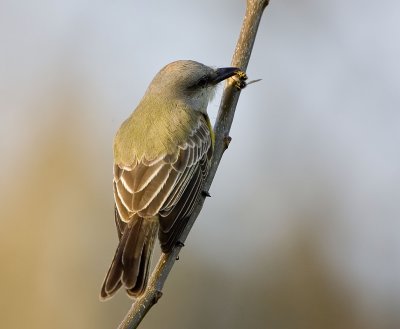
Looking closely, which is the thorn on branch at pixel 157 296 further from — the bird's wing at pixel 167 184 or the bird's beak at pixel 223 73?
the bird's beak at pixel 223 73

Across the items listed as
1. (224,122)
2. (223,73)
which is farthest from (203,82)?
(224,122)

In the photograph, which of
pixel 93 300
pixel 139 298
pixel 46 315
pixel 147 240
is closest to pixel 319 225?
pixel 93 300

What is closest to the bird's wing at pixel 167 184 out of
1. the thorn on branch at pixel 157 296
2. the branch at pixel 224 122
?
the branch at pixel 224 122

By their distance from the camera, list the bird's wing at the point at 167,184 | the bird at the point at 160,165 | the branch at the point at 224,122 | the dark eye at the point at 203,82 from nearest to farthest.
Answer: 1. the branch at the point at 224,122
2. the bird at the point at 160,165
3. the bird's wing at the point at 167,184
4. the dark eye at the point at 203,82

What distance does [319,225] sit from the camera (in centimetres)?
1163

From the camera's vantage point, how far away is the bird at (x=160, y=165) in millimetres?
5730

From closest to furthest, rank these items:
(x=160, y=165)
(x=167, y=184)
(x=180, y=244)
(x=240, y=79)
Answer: (x=180, y=244)
(x=240, y=79)
(x=167, y=184)
(x=160, y=165)

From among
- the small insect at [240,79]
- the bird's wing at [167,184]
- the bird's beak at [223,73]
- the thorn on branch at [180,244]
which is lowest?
the thorn on branch at [180,244]

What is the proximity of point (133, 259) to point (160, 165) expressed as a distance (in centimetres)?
103

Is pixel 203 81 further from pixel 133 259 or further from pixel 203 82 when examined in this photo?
pixel 133 259

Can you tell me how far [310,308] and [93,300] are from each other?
10.1 ft

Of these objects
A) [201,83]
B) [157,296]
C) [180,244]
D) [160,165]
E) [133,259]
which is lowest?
[157,296]

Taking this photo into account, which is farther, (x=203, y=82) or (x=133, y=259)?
(x=203, y=82)

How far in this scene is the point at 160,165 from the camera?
648cm
